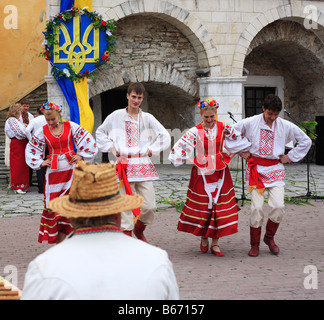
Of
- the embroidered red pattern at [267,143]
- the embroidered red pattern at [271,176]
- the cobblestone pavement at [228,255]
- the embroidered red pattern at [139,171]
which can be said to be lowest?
the cobblestone pavement at [228,255]

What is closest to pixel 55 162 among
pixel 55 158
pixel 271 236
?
pixel 55 158

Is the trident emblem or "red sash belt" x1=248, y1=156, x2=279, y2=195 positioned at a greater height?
the trident emblem

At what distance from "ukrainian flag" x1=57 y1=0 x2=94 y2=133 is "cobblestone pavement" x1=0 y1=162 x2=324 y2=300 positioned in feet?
8.49

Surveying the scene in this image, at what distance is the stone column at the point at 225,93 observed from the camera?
12828 mm

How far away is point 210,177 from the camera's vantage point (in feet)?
19.0

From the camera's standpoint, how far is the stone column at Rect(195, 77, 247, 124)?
12.8 m

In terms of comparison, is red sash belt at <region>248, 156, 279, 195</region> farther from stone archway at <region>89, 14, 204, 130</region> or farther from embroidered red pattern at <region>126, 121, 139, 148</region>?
stone archway at <region>89, 14, 204, 130</region>

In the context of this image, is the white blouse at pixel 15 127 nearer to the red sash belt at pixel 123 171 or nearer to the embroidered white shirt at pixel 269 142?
the red sash belt at pixel 123 171

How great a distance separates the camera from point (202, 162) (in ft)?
19.0

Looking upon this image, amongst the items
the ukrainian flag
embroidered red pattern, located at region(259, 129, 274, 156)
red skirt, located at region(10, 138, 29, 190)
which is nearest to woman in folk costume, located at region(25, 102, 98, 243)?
embroidered red pattern, located at region(259, 129, 274, 156)

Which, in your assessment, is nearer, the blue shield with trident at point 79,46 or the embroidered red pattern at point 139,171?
the embroidered red pattern at point 139,171

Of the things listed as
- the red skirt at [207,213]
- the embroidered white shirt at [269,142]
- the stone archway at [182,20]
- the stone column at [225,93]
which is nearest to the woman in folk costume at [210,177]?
the red skirt at [207,213]

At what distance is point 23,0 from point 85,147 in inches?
357
